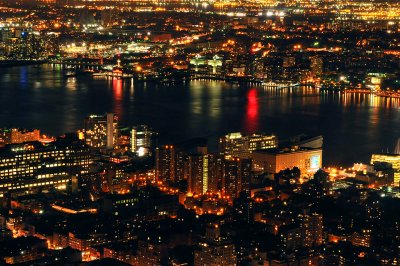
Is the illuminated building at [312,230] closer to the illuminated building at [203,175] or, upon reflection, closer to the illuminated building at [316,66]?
the illuminated building at [203,175]

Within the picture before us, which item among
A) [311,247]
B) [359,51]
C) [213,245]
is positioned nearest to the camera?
[213,245]

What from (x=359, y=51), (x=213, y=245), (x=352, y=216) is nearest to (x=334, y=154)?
(x=352, y=216)

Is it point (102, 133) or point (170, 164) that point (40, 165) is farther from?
point (102, 133)

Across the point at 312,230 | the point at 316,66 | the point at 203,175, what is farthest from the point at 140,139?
the point at 316,66

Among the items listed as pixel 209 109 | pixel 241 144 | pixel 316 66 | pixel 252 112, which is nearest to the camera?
pixel 241 144

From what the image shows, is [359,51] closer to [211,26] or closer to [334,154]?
[211,26]

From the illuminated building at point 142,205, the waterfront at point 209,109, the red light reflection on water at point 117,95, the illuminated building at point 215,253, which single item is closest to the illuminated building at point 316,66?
the waterfront at point 209,109
